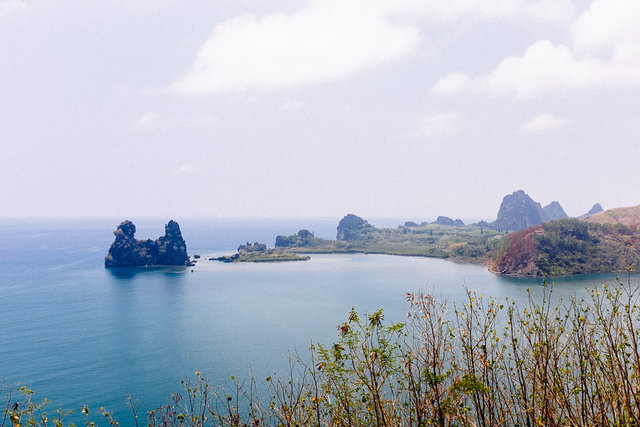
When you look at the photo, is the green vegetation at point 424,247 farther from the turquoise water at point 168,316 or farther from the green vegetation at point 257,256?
the turquoise water at point 168,316

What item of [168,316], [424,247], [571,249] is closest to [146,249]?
[168,316]

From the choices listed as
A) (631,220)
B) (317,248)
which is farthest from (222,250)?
(631,220)

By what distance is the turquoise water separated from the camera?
3522 centimetres

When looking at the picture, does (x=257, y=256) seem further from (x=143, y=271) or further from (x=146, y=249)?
(x=143, y=271)

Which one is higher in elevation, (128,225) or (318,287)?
(128,225)

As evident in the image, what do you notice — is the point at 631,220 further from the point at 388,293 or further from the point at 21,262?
the point at 21,262

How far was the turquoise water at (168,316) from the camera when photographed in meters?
35.2

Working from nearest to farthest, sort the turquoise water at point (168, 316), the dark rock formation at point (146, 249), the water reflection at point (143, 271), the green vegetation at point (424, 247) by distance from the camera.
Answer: the turquoise water at point (168, 316) → the water reflection at point (143, 271) → the dark rock formation at point (146, 249) → the green vegetation at point (424, 247)

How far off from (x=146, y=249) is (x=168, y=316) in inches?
3018

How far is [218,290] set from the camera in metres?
81.4

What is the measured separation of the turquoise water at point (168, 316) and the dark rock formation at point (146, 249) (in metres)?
9.11

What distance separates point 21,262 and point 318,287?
103231 millimetres

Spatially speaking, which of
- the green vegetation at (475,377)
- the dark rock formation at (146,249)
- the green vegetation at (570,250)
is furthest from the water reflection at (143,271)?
the green vegetation at (475,377)

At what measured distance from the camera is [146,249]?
5007 inches
